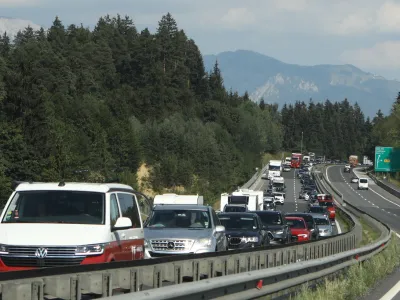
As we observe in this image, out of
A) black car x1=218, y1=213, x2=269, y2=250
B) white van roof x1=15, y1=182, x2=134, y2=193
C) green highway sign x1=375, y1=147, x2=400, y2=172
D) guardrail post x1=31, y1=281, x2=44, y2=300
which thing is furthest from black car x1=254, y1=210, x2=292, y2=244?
green highway sign x1=375, y1=147, x2=400, y2=172

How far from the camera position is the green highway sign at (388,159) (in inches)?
2389

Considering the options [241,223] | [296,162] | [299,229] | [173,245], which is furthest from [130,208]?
[296,162]

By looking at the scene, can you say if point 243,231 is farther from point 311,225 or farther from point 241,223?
point 311,225

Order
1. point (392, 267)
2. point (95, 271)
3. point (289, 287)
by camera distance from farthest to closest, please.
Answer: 1. point (392, 267)
2. point (289, 287)
3. point (95, 271)

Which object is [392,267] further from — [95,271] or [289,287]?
[95,271]

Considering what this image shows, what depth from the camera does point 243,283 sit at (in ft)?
35.2

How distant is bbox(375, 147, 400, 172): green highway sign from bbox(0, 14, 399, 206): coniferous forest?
2381 centimetres

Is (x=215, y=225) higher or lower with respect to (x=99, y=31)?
lower

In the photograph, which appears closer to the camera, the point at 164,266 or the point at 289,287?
the point at 164,266

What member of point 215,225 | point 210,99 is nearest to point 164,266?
point 215,225

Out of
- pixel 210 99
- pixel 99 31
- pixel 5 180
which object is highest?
pixel 99 31

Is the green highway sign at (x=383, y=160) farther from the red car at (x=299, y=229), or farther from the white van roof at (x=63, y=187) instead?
the white van roof at (x=63, y=187)

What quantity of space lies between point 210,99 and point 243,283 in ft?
581

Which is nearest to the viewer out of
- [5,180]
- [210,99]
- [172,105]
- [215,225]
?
[215,225]
